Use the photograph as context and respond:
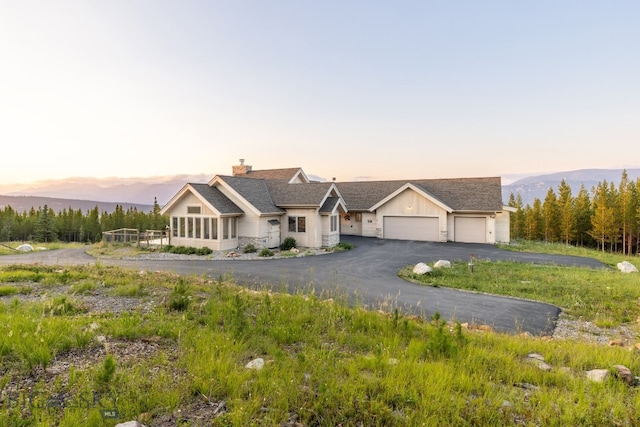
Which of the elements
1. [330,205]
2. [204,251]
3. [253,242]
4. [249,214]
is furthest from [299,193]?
[204,251]

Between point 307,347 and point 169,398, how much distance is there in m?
2.29

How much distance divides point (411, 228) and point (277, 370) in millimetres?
25715

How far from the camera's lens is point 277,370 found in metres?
4.07

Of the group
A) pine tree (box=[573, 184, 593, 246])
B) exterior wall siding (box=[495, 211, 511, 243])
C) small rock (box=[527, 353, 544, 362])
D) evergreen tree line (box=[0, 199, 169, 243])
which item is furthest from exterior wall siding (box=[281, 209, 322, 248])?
pine tree (box=[573, 184, 593, 246])

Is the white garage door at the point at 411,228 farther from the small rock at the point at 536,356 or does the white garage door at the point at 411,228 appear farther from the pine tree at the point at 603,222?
the pine tree at the point at 603,222

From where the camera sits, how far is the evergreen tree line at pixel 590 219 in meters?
37.2

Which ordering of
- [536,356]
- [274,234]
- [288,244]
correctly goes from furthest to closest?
[274,234]
[288,244]
[536,356]

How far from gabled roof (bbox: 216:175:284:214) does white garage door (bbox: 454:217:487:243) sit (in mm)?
15616

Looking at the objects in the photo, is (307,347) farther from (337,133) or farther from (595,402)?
(337,133)

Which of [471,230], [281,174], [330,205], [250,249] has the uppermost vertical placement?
[281,174]

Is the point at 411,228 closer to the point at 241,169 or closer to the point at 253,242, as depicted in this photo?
the point at 253,242

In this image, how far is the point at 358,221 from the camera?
1251 inches

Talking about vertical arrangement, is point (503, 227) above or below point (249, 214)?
below

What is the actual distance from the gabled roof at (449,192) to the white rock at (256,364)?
25.5 m
